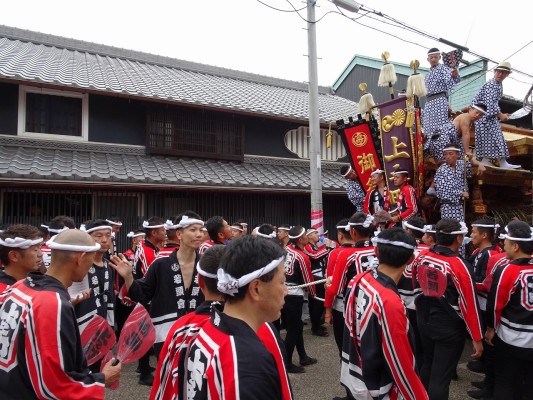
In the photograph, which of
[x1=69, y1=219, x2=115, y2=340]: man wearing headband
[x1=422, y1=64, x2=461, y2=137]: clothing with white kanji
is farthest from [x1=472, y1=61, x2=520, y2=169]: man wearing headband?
[x1=69, y1=219, x2=115, y2=340]: man wearing headband

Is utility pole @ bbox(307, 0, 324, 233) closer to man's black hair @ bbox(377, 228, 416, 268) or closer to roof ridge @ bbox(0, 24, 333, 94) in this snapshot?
man's black hair @ bbox(377, 228, 416, 268)

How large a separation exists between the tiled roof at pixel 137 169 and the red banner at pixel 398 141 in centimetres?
340

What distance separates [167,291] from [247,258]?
2579mm

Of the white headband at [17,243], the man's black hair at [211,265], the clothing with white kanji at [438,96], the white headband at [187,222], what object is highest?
the clothing with white kanji at [438,96]

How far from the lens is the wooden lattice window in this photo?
34.4ft

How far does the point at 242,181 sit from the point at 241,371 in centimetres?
852

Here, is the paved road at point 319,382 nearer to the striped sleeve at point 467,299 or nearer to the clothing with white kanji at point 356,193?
the striped sleeve at point 467,299

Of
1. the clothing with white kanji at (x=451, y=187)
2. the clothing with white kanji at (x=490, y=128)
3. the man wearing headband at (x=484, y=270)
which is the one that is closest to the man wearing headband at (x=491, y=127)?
the clothing with white kanji at (x=490, y=128)

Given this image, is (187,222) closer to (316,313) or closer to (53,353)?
(53,353)

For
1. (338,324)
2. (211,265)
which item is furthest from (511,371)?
(211,265)

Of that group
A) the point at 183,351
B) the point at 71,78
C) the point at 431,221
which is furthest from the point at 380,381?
the point at 71,78

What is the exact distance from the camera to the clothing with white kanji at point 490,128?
22.6 ft

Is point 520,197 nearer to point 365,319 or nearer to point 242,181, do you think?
point 242,181

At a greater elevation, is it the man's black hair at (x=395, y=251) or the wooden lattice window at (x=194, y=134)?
the wooden lattice window at (x=194, y=134)
